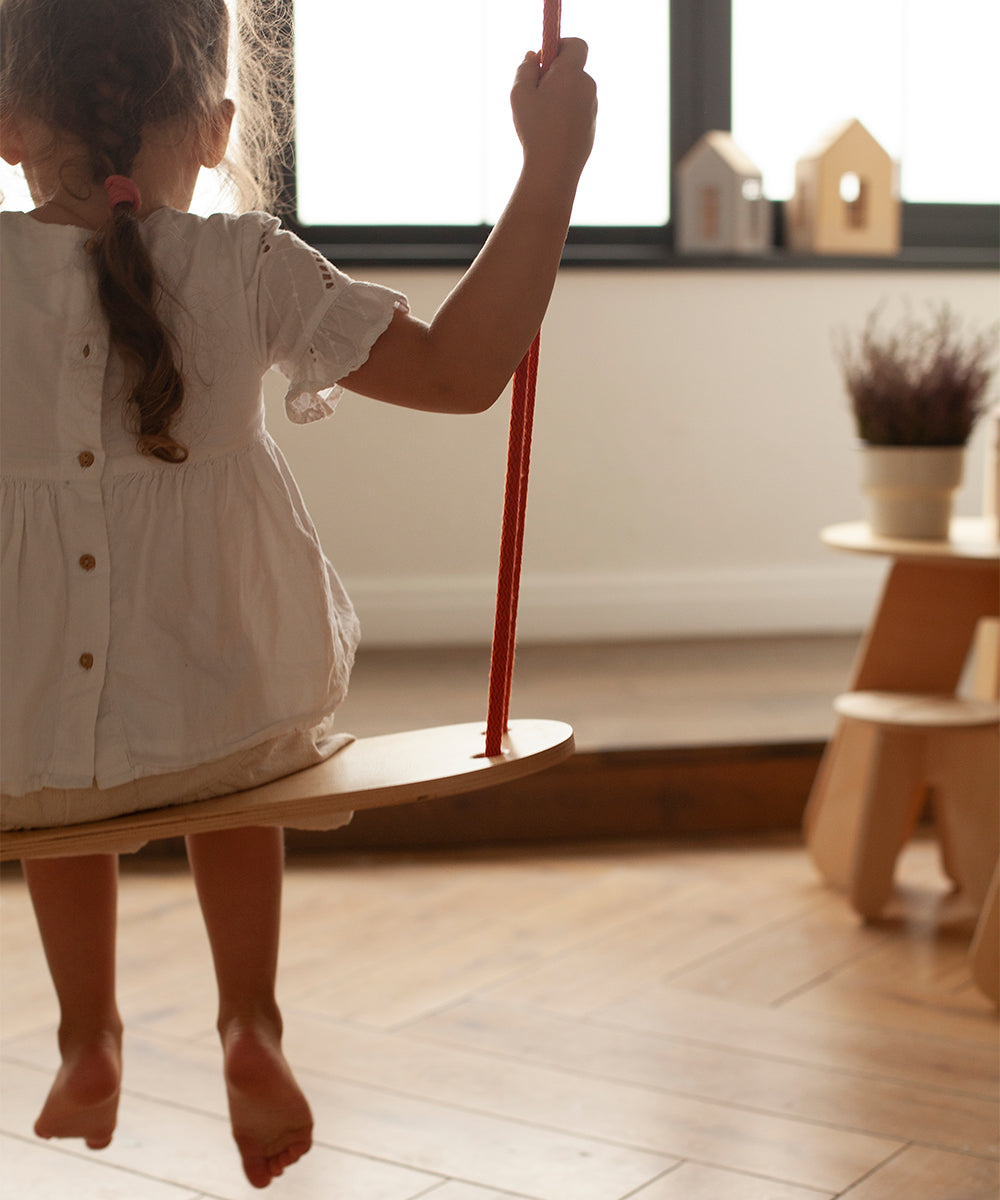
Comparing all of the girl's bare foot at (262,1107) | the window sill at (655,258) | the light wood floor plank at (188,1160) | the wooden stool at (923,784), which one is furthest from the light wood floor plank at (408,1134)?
the window sill at (655,258)

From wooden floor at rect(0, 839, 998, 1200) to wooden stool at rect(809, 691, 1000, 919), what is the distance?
75mm

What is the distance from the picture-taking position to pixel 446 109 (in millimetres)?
3330

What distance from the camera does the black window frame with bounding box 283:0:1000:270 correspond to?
3.32m

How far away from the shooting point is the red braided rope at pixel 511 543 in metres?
0.98

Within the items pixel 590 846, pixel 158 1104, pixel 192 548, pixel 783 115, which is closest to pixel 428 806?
pixel 590 846

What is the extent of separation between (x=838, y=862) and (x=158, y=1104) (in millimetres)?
1049

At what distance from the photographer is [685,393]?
11.1 feet

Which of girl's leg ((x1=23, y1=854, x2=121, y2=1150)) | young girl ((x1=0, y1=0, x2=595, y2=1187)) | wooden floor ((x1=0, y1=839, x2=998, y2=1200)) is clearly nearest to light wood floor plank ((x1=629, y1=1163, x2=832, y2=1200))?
wooden floor ((x1=0, y1=839, x2=998, y2=1200))

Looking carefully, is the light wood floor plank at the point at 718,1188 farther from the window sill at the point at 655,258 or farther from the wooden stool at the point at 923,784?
the window sill at the point at 655,258

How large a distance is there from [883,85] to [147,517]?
3.03 meters

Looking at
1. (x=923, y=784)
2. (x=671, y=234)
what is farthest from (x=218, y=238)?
(x=671, y=234)

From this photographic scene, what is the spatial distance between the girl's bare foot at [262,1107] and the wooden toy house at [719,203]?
261 centimetres

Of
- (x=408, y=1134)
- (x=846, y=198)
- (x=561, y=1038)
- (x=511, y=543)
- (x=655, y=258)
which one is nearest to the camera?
(x=511, y=543)

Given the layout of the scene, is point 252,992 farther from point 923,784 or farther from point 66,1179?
point 923,784
